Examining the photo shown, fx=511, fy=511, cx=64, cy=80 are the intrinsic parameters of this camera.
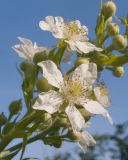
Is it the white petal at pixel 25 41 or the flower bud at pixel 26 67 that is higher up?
the white petal at pixel 25 41

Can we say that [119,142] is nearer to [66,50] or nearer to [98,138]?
[98,138]

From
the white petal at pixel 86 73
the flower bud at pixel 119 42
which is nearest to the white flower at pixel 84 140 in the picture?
the white petal at pixel 86 73

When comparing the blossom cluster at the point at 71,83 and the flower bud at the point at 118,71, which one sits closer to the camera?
the blossom cluster at the point at 71,83

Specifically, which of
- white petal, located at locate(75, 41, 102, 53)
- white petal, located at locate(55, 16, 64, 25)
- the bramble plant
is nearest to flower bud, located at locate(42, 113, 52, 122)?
the bramble plant

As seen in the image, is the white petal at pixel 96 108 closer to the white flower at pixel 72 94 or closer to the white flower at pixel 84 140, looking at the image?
the white flower at pixel 72 94

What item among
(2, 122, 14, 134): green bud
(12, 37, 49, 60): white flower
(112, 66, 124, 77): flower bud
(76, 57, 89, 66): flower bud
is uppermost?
(12, 37, 49, 60): white flower

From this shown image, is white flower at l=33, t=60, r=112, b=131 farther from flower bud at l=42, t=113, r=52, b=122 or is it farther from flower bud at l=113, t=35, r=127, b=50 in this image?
flower bud at l=113, t=35, r=127, b=50

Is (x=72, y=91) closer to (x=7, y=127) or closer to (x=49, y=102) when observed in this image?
(x=49, y=102)

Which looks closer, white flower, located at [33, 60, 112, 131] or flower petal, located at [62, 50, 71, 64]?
white flower, located at [33, 60, 112, 131]
